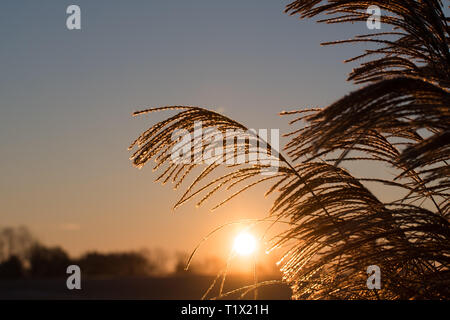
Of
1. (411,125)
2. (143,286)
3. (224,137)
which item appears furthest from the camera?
(143,286)

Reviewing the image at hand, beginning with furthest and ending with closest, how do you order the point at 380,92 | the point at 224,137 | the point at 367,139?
the point at 367,139 → the point at 224,137 → the point at 380,92

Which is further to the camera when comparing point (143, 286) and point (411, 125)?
point (143, 286)

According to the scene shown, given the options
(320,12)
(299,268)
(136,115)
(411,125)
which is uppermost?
(320,12)

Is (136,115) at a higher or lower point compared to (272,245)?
higher

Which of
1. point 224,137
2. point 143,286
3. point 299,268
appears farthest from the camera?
point 143,286

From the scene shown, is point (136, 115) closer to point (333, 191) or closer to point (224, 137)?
point (224, 137)
